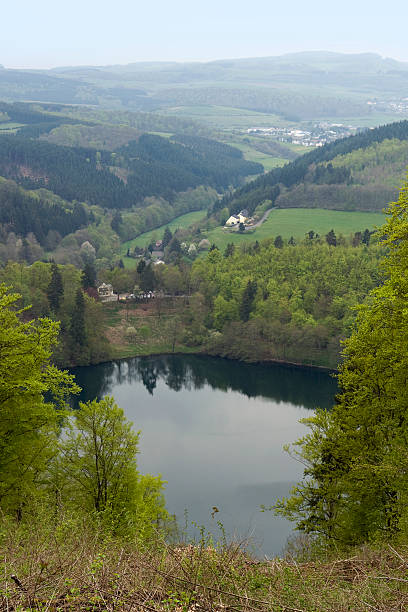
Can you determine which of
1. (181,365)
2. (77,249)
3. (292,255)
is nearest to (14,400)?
(181,365)

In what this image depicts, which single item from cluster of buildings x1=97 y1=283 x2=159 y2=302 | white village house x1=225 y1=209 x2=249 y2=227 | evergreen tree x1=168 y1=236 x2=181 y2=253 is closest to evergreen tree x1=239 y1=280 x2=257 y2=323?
cluster of buildings x1=97 y1=283 x2=159 y2=302

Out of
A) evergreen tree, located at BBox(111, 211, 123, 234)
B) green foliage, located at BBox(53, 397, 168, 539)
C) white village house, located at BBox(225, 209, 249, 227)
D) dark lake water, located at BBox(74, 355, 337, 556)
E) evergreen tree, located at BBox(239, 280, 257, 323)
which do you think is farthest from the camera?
evergreen tree, located at BBox(111, 211, 123, 234)

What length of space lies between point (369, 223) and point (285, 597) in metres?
136

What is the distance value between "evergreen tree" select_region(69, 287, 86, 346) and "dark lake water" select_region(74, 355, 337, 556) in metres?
4.59

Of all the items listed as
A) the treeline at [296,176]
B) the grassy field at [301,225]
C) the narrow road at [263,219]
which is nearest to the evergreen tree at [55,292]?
the grassy field at [301,225]

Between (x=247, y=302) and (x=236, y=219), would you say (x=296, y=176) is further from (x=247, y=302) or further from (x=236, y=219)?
(x=247, y=302)

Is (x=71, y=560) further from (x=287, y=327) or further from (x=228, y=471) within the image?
(x=287, y=327)

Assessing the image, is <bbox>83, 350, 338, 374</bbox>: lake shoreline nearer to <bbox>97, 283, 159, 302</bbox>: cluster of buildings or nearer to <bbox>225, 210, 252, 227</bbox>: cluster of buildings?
<bbox>97, 283, 159, 302</bbox>: cluster of buildings

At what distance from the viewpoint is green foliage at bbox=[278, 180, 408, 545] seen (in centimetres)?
1783

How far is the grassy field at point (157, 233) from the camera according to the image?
5812 inches

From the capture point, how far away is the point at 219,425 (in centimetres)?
6072

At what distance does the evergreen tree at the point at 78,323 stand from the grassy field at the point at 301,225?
6168 centimetres

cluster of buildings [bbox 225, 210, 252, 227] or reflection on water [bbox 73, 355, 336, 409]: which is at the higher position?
cluster of buildings [bbox 225, 210, 252, 227]

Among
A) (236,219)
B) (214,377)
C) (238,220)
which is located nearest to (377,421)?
(214,377)
